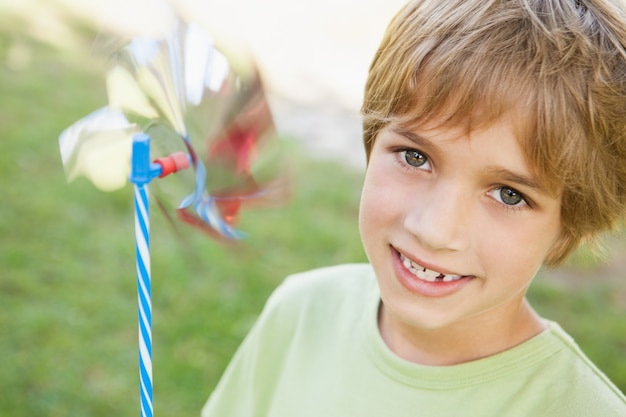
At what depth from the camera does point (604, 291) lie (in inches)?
129

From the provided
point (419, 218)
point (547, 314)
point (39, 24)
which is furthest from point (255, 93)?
point (39, 24)

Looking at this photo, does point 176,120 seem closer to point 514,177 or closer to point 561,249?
point 514,177

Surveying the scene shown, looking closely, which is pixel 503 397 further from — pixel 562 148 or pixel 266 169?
pixel 266 169

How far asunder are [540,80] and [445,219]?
0.22 meters

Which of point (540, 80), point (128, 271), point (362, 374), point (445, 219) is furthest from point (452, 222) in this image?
point (128, 271)

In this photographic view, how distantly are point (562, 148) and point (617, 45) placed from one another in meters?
0.16

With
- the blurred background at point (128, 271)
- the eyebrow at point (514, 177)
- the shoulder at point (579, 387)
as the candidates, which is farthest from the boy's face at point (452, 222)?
the blurred background at point (128, 271)

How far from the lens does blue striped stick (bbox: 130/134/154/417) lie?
3.87ft

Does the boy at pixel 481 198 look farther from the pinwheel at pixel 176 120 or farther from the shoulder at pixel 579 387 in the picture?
the pinwheel at pixel 176 120

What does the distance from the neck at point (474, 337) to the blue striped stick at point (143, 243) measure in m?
0.42

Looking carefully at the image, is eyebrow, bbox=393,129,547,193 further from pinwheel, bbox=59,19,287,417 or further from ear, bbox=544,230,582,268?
pinwheel, bbox=59,19,287,417

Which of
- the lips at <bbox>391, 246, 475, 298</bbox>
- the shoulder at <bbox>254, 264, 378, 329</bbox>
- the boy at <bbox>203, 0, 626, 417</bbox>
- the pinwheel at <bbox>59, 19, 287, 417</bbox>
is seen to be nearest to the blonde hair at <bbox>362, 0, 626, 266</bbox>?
the boy at <bbox>203, 0, 626, 417</bbox>

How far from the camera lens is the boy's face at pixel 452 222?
1.17 metres

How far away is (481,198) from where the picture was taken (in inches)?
46.8
